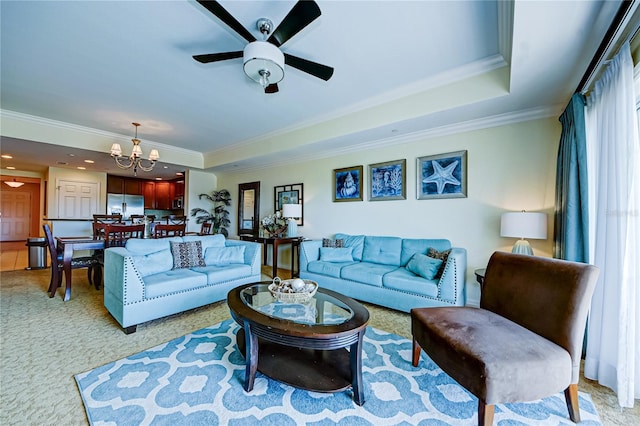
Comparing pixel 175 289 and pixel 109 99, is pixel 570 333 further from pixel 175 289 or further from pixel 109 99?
pixel 109 99

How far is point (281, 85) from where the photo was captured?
10.1 ft

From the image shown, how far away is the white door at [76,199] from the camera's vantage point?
6.80 meters

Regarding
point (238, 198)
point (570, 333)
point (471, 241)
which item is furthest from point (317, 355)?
point (238, 198)

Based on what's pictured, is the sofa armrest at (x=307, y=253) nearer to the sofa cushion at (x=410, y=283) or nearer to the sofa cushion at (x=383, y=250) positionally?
the sofa cushion at (x=383, y=250)

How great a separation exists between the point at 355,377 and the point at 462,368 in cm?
62

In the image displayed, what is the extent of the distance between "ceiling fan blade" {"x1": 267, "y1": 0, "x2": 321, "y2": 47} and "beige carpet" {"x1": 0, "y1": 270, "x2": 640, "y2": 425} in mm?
2704

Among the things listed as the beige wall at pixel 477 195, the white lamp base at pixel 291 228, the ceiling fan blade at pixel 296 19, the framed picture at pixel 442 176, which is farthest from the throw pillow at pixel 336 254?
the ceiling fan blade at pixel 296 19

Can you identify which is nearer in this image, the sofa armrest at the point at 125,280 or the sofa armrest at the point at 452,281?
the sofa armrest at the point at 125,280

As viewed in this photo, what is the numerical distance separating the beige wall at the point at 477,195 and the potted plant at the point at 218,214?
Result: 3657 mm

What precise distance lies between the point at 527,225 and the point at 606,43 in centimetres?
153

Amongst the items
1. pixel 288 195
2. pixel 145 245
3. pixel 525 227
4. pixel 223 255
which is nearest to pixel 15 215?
pixel 145 245

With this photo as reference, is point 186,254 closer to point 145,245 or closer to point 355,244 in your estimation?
point 145,245

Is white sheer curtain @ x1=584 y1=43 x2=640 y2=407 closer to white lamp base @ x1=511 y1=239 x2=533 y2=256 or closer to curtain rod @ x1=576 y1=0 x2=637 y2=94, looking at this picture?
curtain rod @ x1=576 y1=0 x2=637 y2=94

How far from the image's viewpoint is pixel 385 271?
3.28m
